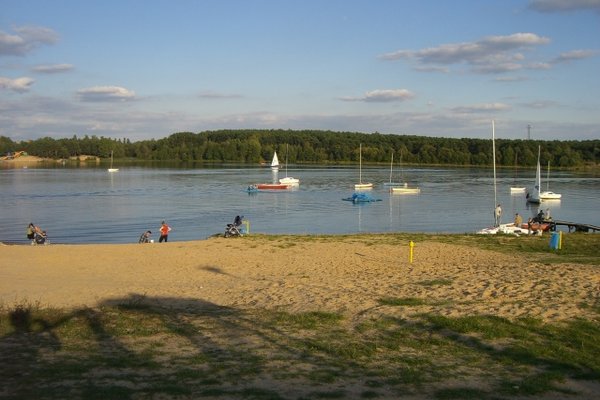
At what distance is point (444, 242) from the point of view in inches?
907

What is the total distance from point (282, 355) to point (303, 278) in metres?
7.17

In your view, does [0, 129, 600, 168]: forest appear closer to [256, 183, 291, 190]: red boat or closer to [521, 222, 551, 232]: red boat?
[256, 183, 291, 190]: red boat

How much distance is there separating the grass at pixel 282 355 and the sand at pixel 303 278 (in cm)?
108

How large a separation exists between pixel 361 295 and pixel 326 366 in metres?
5.02

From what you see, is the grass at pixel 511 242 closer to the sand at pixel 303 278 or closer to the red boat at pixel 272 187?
the sand at pixel 303 278

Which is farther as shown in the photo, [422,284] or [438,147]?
[438,147]

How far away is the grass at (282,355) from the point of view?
21.8ft

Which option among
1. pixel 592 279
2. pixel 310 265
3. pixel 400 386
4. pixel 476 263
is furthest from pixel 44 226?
pixel 400 386

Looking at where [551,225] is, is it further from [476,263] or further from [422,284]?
[422,284]

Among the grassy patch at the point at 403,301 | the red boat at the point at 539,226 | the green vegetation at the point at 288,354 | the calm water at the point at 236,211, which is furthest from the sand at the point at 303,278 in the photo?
the calm water at the point at 236,211

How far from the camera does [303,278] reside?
15172 millimetres

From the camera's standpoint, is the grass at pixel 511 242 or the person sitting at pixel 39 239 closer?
the grass at pixel 511 242

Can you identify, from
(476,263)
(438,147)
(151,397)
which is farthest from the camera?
(438,147)

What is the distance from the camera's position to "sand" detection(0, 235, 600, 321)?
11.5m
